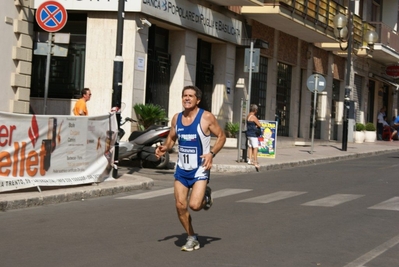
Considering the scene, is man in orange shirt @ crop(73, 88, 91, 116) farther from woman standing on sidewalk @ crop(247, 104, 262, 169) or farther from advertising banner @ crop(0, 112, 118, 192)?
woman standing on sidewalk @ crop(247, 104, 262, 169)

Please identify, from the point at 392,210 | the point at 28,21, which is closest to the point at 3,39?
the point at 28,21

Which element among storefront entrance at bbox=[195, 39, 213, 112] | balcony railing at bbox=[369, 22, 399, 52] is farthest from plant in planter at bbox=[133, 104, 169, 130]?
balcony railing at bbox=[369, 22, 399, 52]

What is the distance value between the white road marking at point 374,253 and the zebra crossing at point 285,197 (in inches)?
128

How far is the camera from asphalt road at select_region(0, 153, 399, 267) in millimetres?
8242

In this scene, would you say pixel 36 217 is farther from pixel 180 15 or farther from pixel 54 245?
pixel 180 15

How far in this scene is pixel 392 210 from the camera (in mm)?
12375

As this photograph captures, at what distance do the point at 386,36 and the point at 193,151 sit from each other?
117 ft

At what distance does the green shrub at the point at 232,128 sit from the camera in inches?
1081

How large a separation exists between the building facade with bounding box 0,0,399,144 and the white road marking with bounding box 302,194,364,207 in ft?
19.0

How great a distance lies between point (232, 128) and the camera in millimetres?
27469

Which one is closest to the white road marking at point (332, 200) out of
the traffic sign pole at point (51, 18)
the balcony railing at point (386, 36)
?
the traffic sign pole at point (51, 18)

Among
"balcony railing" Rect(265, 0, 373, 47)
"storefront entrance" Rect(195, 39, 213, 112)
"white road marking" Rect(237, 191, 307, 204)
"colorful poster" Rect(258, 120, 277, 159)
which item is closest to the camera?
"white road marking" Rect(237, 191, 307, 204)

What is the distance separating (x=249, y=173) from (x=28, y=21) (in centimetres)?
670

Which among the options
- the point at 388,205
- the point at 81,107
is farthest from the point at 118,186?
the point at 388,205
